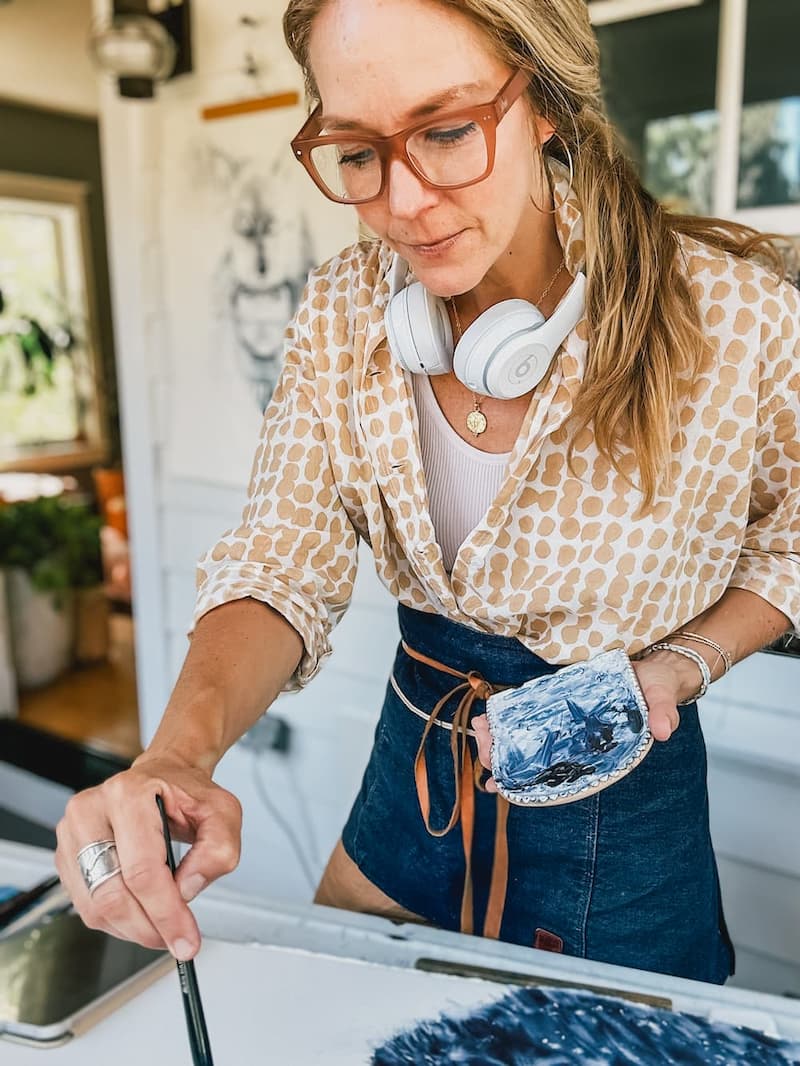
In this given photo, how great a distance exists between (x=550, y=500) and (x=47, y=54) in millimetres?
5133

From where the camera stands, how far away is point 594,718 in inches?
29.1

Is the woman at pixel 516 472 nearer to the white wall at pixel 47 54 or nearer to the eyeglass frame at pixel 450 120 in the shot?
the eyeglass frame at pixel 450 120

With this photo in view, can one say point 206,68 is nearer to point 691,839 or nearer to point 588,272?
point 588,272

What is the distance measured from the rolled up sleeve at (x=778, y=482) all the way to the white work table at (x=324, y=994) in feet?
1.17

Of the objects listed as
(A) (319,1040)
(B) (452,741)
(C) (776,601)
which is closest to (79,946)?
(A) (319,1040)

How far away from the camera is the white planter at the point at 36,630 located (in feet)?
11.2

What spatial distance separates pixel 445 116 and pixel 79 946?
0.80 m

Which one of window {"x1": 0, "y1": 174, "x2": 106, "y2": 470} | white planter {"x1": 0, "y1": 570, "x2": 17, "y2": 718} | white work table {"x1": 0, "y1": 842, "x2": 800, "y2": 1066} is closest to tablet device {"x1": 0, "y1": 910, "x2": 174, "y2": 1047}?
white work table {"x1": 0, "y1": 842, "x2": 800, "y2": 1066}

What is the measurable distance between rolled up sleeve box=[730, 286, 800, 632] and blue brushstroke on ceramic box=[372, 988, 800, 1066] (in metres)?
0.36

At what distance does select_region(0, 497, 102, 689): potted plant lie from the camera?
11.2 ft

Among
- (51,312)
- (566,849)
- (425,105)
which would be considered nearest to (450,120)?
(425,105)

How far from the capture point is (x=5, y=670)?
3.22 m

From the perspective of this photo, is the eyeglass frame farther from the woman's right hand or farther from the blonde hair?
the woman's right hand

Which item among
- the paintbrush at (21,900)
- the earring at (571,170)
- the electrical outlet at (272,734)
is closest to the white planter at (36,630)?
the electrical outlet at (272,734)
